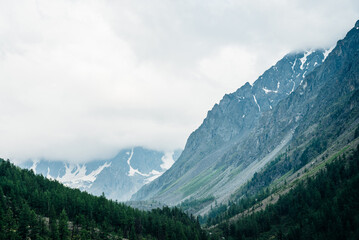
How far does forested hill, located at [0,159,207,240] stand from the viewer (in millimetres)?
105781

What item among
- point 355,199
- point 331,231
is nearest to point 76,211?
point 331,231

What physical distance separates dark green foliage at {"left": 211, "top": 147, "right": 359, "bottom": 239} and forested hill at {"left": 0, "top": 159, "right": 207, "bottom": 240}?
35596 mm

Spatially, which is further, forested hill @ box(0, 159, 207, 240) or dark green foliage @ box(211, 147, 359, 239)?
dark green foliage @ box(211, 147, 359, 239)

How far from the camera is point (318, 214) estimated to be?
153000 mm

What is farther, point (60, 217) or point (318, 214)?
point (318, 214)

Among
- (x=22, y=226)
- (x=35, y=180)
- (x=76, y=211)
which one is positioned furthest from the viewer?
(x=35, y=180)

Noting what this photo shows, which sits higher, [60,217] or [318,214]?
[60,217]

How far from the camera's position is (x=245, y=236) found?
569ft

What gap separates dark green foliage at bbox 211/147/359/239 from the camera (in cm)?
13402

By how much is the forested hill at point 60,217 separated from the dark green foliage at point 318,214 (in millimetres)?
35596

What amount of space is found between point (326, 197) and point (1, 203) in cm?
15237

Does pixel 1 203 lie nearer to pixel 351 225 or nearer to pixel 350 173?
pixel 351 225

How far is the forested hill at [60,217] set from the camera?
105781mm

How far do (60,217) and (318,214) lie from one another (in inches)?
4487
